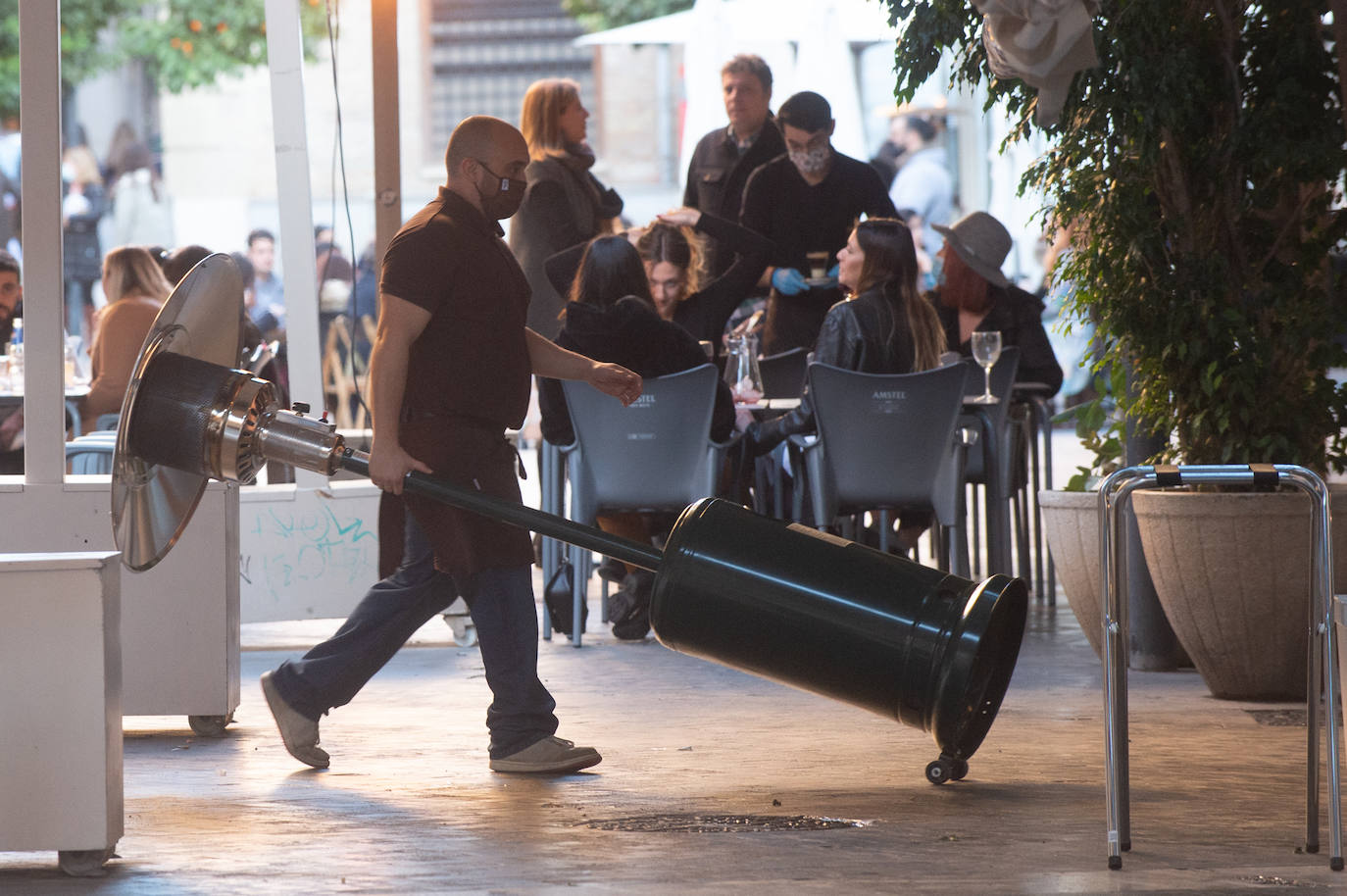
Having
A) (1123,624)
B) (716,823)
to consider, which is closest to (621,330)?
(716,823)

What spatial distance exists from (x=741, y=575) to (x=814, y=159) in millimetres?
4653

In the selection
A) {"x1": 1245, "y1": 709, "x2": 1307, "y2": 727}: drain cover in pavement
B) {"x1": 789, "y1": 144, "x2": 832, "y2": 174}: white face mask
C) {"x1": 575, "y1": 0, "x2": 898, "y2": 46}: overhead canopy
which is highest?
{"x1": 575, "y1": 0, "x2": 898, "y2": 46}: overhead canopy

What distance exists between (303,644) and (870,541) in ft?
7.80

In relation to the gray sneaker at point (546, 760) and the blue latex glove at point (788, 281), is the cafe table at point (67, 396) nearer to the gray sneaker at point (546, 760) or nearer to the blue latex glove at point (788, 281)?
the blue latex glove at point (788, 281)

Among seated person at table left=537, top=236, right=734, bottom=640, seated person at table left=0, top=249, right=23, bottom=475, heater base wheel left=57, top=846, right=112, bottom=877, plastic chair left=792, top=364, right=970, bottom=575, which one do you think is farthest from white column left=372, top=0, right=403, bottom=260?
heater base wheel left=57, top=846, right=112, bottom=877

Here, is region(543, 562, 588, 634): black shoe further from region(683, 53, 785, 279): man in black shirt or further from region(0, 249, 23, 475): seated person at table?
region(0, 249, 23, 475): seated person at table

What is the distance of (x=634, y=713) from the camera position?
6035 mm

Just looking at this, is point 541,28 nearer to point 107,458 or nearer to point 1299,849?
point 107,458

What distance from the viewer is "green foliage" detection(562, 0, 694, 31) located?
26.2 m

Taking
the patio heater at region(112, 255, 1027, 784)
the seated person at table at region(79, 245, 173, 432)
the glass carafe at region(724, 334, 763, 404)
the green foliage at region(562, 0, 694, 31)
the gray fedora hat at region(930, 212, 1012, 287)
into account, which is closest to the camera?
the patio heater at region(112, 255, 1027, 784)

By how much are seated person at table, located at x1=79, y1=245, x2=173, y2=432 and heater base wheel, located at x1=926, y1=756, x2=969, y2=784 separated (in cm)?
494

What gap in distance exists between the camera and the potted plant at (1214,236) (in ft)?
19.9

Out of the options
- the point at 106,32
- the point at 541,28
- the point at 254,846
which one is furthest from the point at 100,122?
the point at 254,846

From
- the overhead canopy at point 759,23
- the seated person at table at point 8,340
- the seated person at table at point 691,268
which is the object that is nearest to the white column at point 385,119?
the seated person at table at point 691,268
